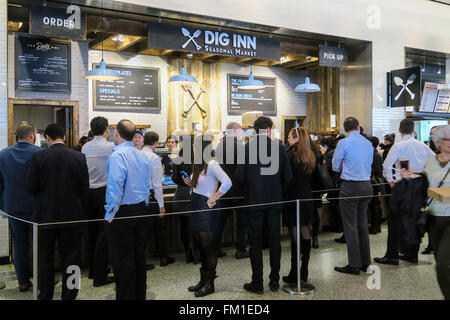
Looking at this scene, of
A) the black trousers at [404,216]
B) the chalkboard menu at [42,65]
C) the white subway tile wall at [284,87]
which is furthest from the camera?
the white subway tile wall at [284,87]

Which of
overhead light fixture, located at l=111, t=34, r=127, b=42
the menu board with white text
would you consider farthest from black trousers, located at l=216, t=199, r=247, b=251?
the menu board with white text

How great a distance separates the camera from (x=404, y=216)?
13.7 ft

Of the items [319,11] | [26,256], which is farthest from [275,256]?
[319,11]


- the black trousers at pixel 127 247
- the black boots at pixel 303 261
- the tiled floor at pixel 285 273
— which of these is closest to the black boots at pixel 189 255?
the tiled floor at pixel 285 273

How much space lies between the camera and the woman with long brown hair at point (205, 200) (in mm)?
3857

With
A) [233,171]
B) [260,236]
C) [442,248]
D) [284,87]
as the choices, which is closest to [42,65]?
[233,171]

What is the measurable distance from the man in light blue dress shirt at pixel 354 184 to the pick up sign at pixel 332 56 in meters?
3.43

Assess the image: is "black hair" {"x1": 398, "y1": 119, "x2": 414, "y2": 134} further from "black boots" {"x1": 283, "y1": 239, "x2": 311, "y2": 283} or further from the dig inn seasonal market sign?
the dig inn seasonal market sign

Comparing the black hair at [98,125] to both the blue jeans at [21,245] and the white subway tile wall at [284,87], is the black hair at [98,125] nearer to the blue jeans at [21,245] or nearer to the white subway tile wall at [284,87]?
the blue jeans at [21,245]

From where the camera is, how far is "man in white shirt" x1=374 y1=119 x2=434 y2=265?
418cm

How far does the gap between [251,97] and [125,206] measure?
6.93 metres

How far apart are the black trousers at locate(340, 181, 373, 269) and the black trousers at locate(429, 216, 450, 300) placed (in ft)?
4.69

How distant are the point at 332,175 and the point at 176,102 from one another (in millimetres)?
3945

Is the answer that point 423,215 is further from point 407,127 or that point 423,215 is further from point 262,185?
point 407,127
